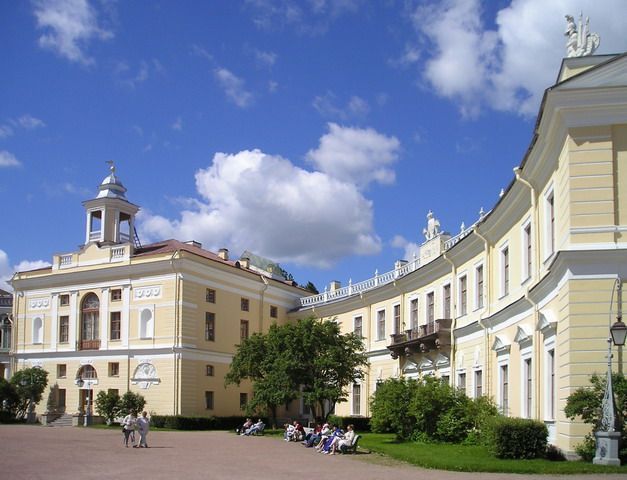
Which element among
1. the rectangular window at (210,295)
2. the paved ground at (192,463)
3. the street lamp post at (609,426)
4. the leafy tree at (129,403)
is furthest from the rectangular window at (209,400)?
the street lamp post at (609,426)

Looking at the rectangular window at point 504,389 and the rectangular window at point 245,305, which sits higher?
the rectangular window at point 245,305

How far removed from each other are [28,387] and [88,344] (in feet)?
14.3

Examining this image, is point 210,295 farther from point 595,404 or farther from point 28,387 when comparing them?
point 595,404

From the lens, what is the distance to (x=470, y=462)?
744 inches

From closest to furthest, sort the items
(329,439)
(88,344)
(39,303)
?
(329,439)
(88,344)
(39,303)

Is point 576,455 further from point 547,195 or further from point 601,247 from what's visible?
point 547,195

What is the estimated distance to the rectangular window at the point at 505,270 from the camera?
27672 millimetres

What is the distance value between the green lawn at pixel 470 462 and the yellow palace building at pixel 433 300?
5.26 feet

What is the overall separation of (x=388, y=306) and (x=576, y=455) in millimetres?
26117

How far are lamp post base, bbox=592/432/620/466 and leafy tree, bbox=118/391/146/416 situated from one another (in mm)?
32435

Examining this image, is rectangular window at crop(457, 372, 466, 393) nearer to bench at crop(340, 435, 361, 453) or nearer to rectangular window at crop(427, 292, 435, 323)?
rectangular window at crop(427, 292, 435, 323)

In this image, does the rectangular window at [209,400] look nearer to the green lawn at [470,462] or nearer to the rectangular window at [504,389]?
the green lawn at [470,462]

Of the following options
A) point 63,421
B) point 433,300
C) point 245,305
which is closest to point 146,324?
point 245,305

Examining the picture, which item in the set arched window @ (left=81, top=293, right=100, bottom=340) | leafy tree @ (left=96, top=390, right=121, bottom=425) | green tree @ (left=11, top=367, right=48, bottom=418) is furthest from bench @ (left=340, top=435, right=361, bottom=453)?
green tree @ (left=11, top=367, right=48, bottom=418)
